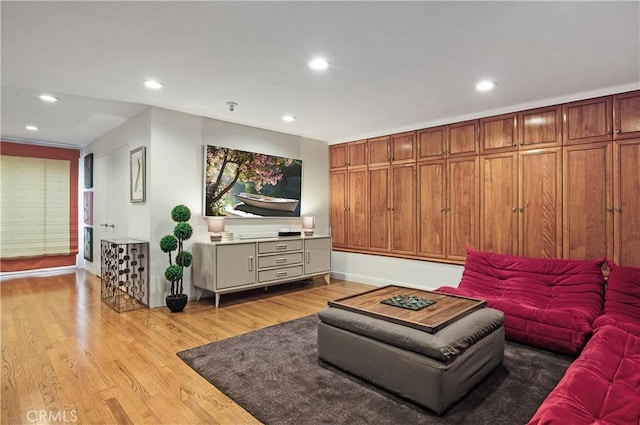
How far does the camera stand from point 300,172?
573cm

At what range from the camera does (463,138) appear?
15.1 feet

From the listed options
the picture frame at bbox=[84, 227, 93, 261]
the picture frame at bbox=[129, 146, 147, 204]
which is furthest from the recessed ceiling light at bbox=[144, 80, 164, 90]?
the picture frame at bbox=[84, 227, 93, 261]

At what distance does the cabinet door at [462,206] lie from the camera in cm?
450

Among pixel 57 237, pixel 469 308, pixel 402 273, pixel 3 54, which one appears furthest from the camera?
pixel 57 237

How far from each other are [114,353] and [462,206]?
425 centimetres

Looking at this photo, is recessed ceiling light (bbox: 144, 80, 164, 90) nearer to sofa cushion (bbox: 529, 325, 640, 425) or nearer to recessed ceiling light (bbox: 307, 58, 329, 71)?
recessed ceiling light (bbox: 307, 58, 329, 71)

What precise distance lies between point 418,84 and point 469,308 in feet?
7.25

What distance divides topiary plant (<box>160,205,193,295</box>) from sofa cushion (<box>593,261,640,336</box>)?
4.04m

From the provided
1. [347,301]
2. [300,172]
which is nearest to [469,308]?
[347,301]

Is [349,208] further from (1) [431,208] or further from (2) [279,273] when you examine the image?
(2) [279,273]

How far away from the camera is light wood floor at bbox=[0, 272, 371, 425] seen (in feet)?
6.52

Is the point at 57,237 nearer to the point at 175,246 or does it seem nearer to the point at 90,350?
the point at 175,246

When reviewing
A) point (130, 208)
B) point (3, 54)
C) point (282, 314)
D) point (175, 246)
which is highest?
point (3, 54)

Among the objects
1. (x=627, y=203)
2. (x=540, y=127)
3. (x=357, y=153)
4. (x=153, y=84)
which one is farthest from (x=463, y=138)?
(x=153, y=84)
